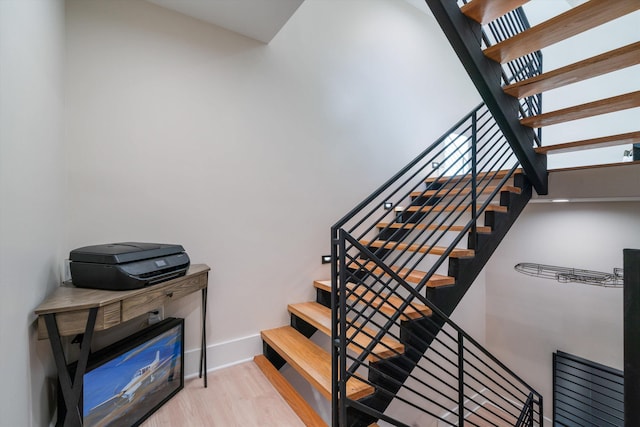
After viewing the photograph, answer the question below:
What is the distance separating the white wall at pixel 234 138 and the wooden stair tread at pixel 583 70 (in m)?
1.51

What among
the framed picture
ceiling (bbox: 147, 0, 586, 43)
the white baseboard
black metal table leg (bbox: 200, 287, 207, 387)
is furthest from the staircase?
ceiling (bbox: 147, 0, 586, 43)

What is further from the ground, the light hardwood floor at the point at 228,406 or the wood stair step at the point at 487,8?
the wood stair step at the point at 487,8

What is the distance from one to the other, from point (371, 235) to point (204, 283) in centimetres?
187

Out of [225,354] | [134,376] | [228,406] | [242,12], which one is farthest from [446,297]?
[242,12]

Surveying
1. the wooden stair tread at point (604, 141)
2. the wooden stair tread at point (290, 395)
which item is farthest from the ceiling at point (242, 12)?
the wooden stair tread at point (290, 395)

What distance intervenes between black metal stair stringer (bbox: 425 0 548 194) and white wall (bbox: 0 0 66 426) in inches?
75.1

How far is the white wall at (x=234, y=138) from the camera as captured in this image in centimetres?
181

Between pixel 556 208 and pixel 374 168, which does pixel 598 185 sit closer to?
pixel 556 208

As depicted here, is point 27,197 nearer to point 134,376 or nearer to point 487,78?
point 134,376

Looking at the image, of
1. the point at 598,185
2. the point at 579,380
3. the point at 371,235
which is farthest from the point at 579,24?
the point at 579,380

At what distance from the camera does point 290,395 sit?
5.86ft

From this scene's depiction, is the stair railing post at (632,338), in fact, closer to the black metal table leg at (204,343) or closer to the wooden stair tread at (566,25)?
the wooden stair tread at (566,25)

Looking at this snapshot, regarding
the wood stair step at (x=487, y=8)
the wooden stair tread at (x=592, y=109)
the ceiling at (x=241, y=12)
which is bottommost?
the wooden stair tread at (x=592, y=109)

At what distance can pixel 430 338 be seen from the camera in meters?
1.90
